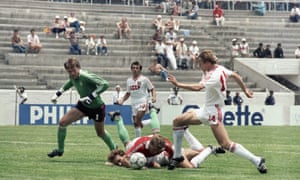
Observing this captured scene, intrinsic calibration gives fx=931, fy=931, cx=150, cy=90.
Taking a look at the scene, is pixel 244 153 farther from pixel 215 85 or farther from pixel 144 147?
pixel 144 147

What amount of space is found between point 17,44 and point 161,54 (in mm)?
8059

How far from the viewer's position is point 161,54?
50844 millimetres

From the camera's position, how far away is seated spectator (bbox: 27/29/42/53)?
47.8 metres

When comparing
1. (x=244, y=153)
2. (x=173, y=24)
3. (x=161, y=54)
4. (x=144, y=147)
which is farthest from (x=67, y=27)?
(x=244, y=153)

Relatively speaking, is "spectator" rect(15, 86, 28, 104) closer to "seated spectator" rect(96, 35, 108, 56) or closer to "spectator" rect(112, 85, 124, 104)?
"spectator" rect(112, 85, 124, 104)

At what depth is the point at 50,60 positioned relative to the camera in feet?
159

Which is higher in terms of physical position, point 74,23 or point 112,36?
point 74,23

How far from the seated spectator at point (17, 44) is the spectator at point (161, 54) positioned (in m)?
7.47

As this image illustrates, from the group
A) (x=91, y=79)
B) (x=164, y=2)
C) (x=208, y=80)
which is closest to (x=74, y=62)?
(x=91, y=79)

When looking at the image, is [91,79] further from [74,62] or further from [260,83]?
[260,83]

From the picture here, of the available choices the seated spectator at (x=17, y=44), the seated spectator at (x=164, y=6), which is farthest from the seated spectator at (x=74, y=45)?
the seated spectator at (x=164, y=6)

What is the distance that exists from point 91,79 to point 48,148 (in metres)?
4.59

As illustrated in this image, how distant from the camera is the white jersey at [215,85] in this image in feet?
55.2

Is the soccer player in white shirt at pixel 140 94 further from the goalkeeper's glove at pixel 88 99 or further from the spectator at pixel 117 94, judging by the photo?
the spectator at pixel 117 94
